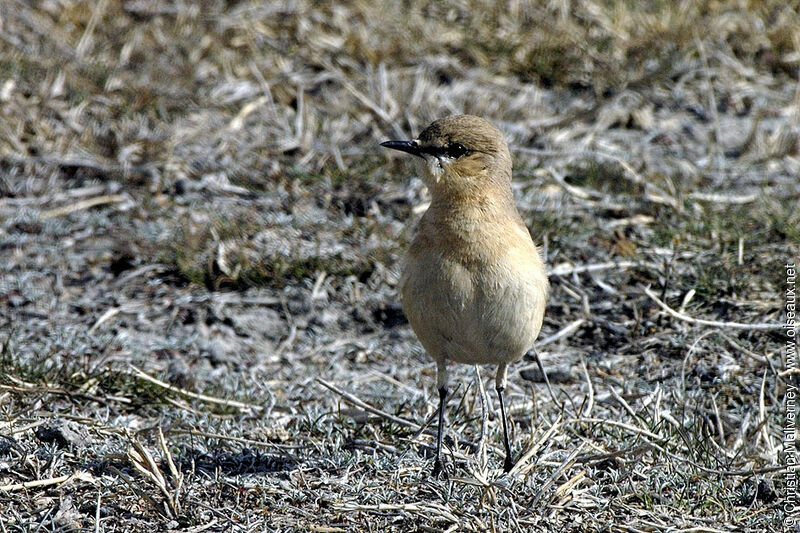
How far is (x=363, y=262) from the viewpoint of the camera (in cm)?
574

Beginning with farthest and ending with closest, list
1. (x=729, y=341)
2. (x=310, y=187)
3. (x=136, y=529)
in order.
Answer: (x=310, y=187), (x=729, y=341), (x=136, y=529)

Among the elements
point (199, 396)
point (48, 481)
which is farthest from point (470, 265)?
point (48, 481)

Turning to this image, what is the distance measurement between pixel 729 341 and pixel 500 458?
151cm

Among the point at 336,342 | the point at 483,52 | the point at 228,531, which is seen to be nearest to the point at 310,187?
the point at 336,342

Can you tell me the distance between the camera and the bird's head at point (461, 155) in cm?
422

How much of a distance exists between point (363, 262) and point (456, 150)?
5.21 ft

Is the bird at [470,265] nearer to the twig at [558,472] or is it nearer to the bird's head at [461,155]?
the bird's head at [461,155]

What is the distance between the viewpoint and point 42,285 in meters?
5.66

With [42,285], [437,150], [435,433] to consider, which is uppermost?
[437,150]

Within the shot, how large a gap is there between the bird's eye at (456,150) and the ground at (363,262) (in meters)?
0.99

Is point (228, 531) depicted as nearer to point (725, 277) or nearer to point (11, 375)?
point (11, 375)

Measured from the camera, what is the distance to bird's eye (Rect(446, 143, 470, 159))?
428 cm

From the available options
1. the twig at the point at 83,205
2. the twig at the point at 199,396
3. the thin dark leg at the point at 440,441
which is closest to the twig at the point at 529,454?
the thin dark leg at the point at 440,441

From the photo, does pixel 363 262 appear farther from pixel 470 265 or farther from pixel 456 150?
pixel 470 265
